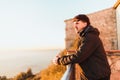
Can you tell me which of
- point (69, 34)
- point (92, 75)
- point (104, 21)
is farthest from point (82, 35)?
point (69, 34)

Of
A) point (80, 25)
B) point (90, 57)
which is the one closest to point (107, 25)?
point (80, 25)

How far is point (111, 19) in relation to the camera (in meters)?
16.8

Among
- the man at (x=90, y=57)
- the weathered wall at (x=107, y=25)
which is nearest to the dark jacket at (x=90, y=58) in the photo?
the man at (x=90, y=57)

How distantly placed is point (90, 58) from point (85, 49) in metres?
0.16

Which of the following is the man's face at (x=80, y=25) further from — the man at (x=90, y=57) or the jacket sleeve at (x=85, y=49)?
the jacket sleeve at (x=85, y=49)

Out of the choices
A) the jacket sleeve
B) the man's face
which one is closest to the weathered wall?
the man's face

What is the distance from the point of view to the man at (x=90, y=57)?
→ 347 centimetres

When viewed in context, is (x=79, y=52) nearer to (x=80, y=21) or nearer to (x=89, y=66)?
(x=89, y=66)

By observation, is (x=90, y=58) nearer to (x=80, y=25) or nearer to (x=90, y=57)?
(x=90, y=57)

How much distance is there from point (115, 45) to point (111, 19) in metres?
1.84

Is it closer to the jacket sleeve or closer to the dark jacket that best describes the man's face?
the dark jacket

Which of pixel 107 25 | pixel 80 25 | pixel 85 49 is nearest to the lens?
pixel 85 49

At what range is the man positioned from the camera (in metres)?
3.47

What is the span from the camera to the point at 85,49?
3.46 metres
